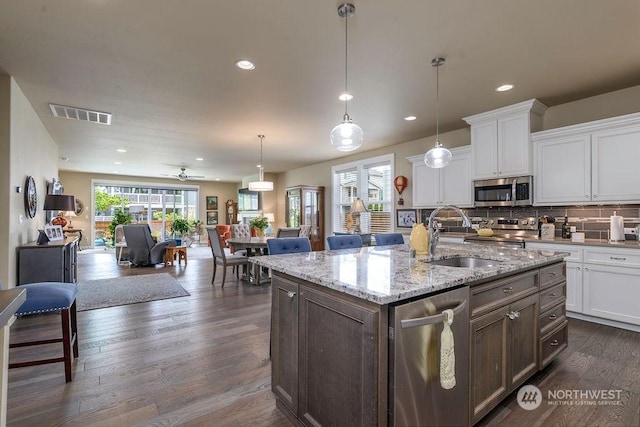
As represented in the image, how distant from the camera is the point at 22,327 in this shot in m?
3.30

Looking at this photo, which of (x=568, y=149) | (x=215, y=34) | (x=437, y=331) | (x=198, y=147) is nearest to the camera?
(x=437, y=331)

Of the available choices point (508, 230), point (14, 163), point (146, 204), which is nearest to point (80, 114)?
point (14, 163)

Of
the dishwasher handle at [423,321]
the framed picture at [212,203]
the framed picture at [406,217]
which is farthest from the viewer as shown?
the framed picture at [212,203]

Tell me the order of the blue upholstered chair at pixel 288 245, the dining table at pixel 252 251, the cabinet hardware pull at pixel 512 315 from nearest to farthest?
1. the cabinet hardware pull at pixel 512 315
2. the blue upholstered chair at pixel 288 245
3. the dining table at pixel 252 251

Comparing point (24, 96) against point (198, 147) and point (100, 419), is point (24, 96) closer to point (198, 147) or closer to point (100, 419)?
point (198, 147)

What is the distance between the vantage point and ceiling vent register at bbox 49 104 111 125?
4123mm

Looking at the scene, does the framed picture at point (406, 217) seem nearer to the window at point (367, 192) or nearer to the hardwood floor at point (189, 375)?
the window at point (367, 192)

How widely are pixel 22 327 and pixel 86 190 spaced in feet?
29.7

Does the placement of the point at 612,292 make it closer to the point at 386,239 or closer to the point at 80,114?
the point at 386,239

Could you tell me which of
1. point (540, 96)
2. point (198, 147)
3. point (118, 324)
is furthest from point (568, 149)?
point (198, 147)

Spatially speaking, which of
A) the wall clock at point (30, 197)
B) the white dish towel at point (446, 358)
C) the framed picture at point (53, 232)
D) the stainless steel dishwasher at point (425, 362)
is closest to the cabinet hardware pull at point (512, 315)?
the stainless steel dishwasher at point (425, 362)

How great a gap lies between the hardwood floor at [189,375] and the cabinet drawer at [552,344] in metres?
0.14

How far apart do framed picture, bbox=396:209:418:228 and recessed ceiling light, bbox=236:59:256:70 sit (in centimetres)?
392

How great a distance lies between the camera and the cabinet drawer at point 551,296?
7.22 feet
